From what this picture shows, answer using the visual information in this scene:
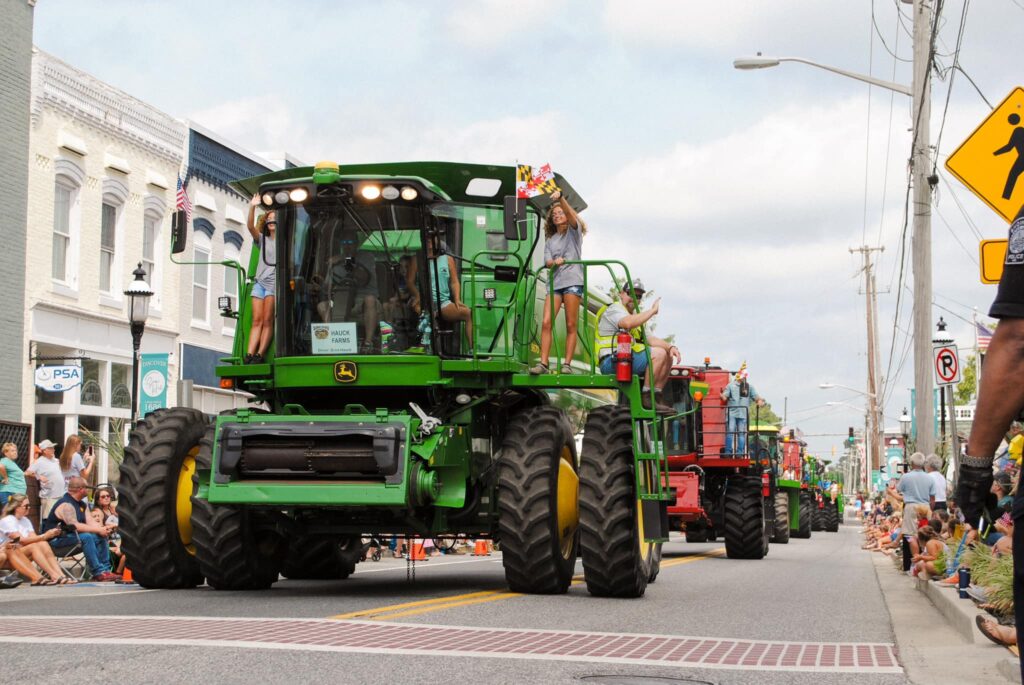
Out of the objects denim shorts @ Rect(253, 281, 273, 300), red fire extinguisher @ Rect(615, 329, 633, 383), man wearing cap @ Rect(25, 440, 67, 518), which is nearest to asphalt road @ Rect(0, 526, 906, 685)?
red fire extinguisher @ Rect(615, 329, 633, 383)

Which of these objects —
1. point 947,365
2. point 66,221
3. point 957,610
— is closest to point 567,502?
point 957,610

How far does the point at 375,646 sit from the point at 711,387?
1892 centimetres

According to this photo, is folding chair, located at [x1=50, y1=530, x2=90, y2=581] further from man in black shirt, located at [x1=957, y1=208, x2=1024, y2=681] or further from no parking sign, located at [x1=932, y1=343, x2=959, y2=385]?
man in black shirt, located at [x1=957, y1=208, x2=1024, y2=681]

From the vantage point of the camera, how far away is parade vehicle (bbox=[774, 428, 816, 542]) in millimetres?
34719

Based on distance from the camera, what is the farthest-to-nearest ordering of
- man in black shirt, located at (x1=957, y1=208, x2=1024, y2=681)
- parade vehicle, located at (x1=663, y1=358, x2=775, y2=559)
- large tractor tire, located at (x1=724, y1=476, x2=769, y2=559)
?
large tractor tire, located at (x1=724, y1=476, x2=769, y2=559) → parade vehicle, located at (x1=663, y1=358, x2=775, y2=559) → man in black shirt, located at (x1=957, y1=208, x2=1024, y2=681)

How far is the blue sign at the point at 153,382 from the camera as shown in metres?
21.0

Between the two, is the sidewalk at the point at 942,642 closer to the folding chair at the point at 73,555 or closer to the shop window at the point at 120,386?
the folding chair at the point at 73,555

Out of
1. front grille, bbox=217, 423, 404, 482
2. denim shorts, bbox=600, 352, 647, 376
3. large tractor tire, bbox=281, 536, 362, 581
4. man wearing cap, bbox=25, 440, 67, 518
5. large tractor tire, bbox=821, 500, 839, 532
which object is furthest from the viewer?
large tractor tire, bbox=821, 500, 839, 532

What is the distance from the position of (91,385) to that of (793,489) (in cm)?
1853

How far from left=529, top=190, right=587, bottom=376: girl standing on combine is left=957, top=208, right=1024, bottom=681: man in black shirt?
8.77m

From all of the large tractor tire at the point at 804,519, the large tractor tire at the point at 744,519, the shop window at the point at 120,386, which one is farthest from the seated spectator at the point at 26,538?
the large tractor tire at the point at 804,519

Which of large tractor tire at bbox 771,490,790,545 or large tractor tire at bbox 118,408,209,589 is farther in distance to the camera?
large tractor tire at bbox 771,490,790,545

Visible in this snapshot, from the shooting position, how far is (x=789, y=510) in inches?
1469

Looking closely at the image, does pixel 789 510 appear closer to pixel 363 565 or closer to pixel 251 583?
pixel 363 565
